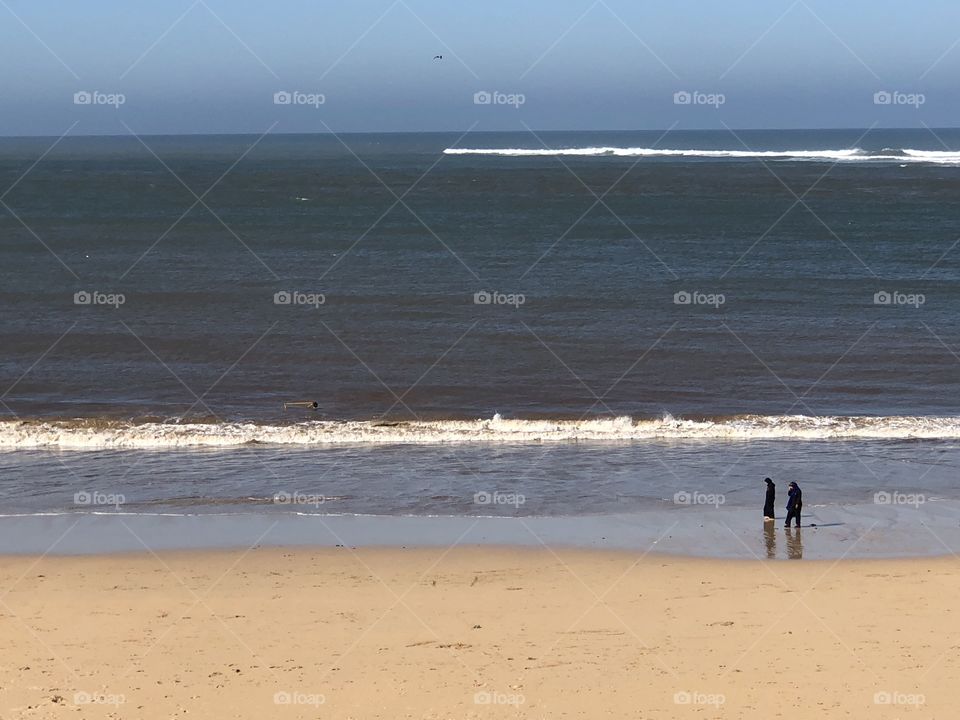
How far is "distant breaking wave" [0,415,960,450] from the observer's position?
21016 millimetres

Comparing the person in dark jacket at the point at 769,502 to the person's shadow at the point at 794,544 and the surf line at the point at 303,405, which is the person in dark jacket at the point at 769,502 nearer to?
the person's shadow at the point at 794,544

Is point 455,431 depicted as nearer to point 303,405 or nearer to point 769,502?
point 303,405

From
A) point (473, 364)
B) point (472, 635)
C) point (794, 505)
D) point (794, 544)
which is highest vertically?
point (473, 364)

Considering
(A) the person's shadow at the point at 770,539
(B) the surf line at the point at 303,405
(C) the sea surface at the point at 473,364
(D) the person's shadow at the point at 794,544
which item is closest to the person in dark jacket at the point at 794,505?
(D) the person's shadow at the point at 794,544

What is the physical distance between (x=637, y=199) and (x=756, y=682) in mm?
62997

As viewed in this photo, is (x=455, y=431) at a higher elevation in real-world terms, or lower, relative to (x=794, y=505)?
higher

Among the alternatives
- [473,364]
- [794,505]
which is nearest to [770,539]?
[794,505]

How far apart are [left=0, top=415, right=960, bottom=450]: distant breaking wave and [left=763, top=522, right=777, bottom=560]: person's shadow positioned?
18.7 ft

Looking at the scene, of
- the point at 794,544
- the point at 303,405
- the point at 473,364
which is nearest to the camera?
the point at 794,544

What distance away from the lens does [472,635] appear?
11594 mm

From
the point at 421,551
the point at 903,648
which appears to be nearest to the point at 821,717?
the point at 903,648

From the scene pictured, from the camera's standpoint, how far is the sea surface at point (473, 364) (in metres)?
18.0

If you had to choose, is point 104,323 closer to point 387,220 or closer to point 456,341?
point 456,341

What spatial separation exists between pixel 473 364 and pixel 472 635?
16.1 meters
